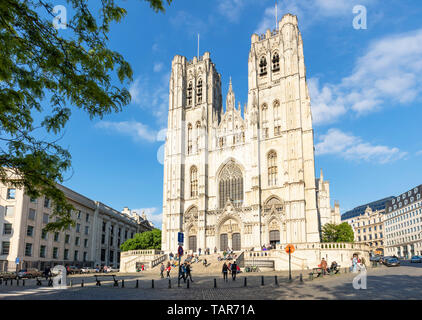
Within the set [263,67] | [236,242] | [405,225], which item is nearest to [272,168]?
[236,242]

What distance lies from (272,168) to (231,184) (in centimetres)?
631

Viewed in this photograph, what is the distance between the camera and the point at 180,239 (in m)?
19.5

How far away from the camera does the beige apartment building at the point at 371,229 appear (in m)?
106

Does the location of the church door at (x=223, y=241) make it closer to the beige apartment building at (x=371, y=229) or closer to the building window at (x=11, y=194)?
the building window at (x=11, y=194)

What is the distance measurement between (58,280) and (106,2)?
903 inches

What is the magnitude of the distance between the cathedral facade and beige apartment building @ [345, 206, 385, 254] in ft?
228

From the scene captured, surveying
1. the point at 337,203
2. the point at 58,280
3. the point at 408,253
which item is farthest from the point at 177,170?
the point at 408,253

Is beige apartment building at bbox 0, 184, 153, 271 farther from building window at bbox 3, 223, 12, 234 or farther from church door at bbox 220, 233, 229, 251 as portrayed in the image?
church door at bbox 220, 233, 229, 251

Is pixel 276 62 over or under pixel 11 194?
over

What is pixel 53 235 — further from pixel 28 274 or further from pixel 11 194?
pixel 28 274

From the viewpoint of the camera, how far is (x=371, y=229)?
110 metres

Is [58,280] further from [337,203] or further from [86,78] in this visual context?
[337,203]

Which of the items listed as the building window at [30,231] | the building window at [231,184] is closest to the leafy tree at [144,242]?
the building window at [231,184]

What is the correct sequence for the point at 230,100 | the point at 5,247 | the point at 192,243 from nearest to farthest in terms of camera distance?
the point at 5,247 < the point at 192,243 < the point at 230,100
